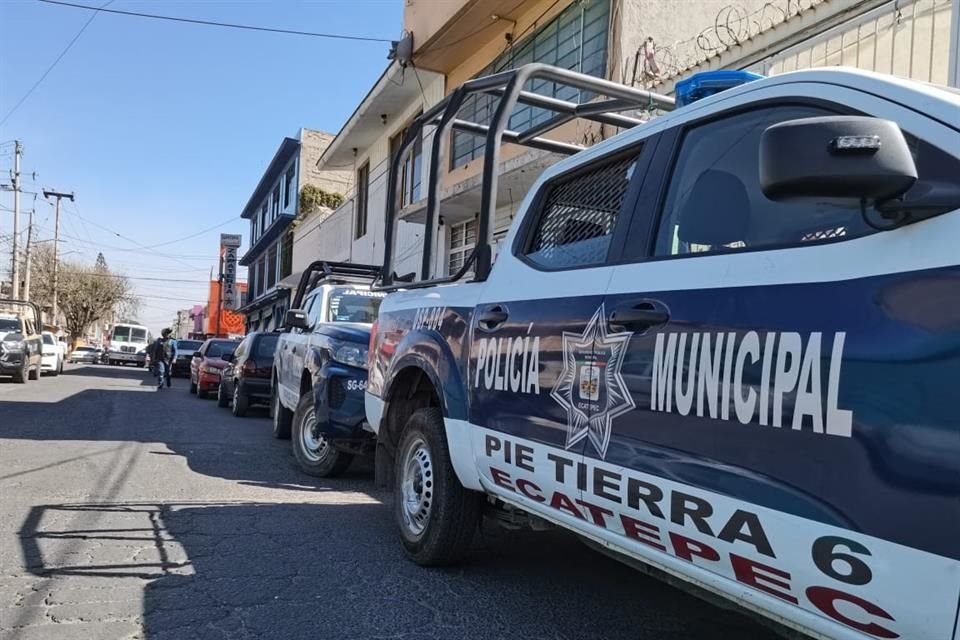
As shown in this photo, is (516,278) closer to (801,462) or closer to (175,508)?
(801,462)

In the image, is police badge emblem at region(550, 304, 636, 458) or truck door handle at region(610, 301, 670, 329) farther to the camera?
police badge emblem at region(550, 304, 636, 458)

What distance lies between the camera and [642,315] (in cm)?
273

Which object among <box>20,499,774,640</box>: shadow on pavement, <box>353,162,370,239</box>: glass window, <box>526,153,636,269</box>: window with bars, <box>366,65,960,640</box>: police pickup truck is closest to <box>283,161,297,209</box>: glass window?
<box>353,162,370,239</box>: glass window

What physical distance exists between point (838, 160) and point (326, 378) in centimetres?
551

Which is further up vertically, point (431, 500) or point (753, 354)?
point (753, 354)

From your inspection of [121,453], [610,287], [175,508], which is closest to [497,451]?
[610,287]

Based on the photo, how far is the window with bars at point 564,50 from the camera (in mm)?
11180

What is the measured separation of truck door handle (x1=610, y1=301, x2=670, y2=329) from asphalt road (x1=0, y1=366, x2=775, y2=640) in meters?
1.65

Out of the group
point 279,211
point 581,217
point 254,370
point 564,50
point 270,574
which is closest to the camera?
point 581,217

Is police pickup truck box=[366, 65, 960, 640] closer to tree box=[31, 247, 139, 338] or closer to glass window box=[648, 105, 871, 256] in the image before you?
glass window box=[648, 105, 871, 256]

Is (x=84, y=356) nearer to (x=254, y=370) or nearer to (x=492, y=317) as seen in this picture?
(x=254, y=370)

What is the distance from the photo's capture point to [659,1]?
1076 centimetres

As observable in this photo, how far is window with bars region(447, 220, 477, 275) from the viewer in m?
15.3

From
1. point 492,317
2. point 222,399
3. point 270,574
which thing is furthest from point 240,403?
point 492,317
